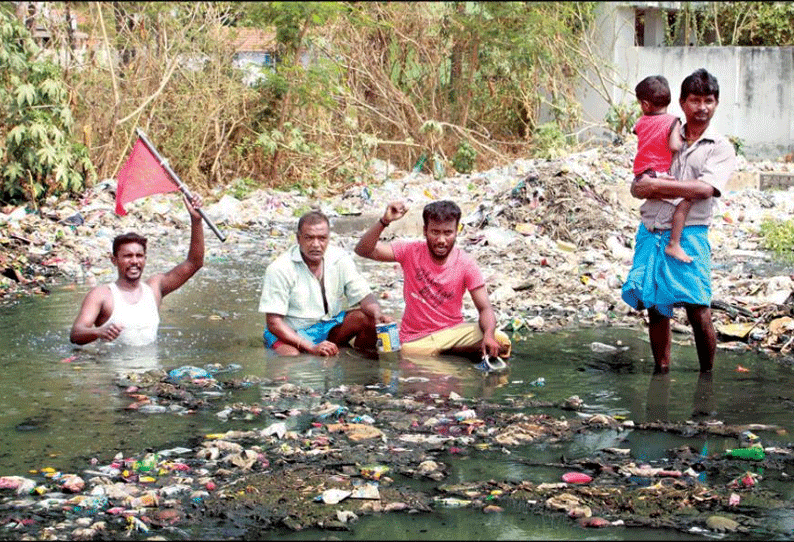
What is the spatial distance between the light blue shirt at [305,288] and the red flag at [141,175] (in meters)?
0.96

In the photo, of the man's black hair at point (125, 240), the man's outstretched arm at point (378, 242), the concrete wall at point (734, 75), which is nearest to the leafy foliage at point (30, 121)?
the man's black hair at point (125, 240)

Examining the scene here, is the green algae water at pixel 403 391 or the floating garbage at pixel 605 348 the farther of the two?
the floating garbage at pixel 605 348

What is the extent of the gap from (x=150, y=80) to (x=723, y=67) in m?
9.67

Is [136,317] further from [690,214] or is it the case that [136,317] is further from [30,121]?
[30,121]

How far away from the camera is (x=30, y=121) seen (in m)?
13.4

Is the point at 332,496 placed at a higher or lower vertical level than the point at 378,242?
lower

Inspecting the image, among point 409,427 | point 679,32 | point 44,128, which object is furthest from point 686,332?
point 679,32

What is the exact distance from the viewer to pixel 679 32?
2200 centimetres

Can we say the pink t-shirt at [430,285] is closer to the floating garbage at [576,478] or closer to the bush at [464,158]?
the floating garbage at [576,478]

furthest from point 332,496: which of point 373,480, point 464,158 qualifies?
point 464,158

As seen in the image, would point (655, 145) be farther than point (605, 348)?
No

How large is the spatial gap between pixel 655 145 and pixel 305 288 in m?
2.46

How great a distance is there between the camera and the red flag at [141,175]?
7391 millimetres

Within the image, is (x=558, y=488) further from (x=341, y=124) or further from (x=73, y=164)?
(x=341, y=124)
